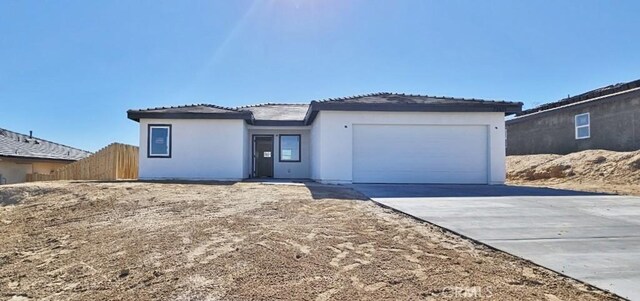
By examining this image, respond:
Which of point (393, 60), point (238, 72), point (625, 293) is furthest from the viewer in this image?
point (238, 72)

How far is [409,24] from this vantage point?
12477 mm

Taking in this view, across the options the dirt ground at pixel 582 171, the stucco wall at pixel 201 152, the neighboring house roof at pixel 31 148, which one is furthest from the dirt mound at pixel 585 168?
the neighboring house roof at pixel 31 148

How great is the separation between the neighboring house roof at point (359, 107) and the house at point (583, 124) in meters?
2.49

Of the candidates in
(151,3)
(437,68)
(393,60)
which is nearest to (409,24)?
(393,60)

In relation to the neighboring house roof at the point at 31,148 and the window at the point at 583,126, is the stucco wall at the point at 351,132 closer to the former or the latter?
the window at the point at 583,126

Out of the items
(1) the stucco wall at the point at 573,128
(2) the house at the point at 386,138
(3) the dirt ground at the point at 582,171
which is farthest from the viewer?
(1) the stucco wall at the point at 573,128

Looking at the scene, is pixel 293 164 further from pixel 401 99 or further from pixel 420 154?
pixel 420 154

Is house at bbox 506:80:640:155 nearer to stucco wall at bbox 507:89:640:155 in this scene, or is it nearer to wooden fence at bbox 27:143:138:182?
stucco wall at bbox 507:89:640:155

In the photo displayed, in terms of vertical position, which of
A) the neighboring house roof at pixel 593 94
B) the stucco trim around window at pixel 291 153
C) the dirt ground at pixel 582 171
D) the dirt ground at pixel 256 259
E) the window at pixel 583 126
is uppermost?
the neighboring house roof at pixel 593 94

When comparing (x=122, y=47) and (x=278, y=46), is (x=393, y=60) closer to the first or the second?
(x=278, y=46)

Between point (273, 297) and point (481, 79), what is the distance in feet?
56.1

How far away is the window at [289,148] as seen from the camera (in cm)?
1627

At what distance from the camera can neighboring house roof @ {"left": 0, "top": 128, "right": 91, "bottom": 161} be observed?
777 inches

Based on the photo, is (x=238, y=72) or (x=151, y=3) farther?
(x=238, y=72)
